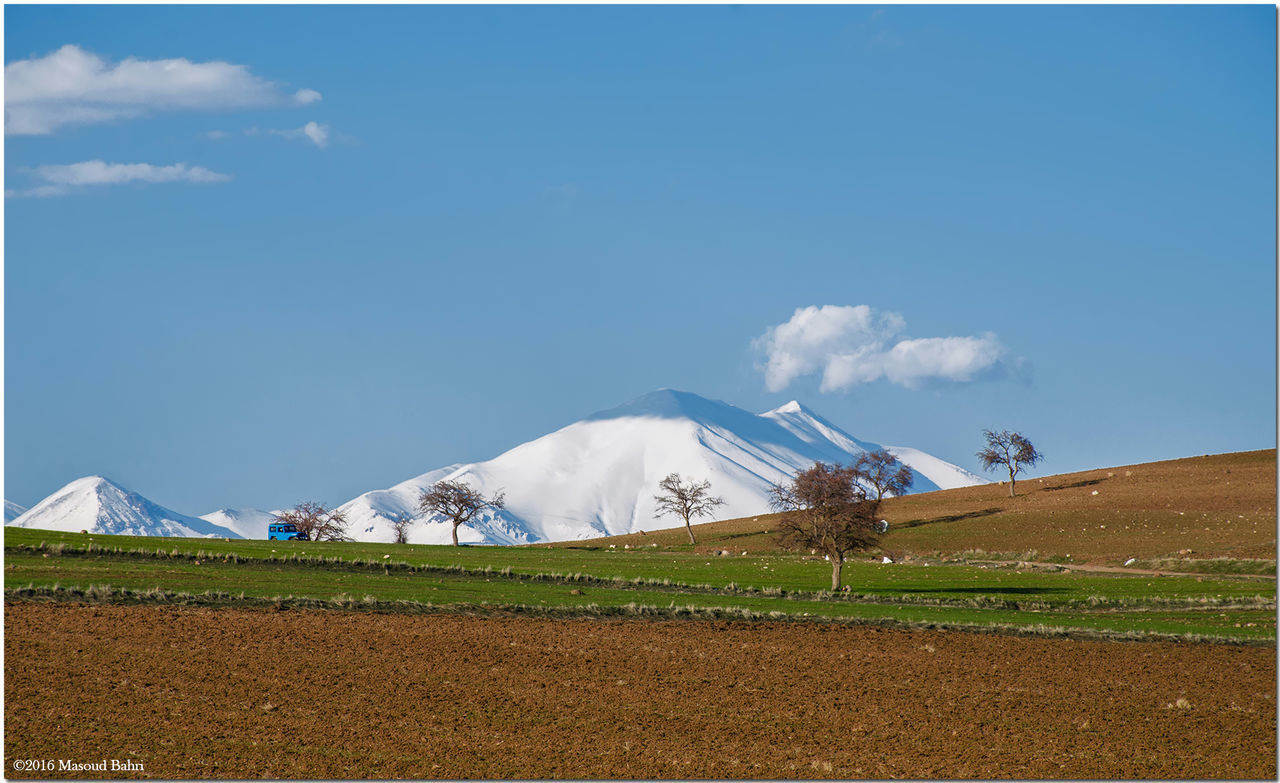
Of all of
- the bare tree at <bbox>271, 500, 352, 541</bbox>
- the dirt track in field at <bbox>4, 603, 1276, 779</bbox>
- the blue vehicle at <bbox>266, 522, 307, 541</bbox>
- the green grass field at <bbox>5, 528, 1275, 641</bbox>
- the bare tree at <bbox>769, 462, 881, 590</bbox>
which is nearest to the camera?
the dirt track in field at <bbox>4, 603, 1276, 779</bbox>

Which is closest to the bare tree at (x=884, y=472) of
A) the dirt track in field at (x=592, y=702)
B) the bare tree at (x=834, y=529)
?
the bare tree at (x=834, y=529)

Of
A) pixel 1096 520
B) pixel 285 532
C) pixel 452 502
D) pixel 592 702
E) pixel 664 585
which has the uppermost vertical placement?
pixel 452 502

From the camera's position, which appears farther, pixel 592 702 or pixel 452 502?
pixel 452 502

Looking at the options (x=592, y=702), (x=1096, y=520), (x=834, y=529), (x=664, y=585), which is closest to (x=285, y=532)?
(x=664, y=585)

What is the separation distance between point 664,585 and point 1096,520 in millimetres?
53396

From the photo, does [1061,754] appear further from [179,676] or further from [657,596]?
[657,596]

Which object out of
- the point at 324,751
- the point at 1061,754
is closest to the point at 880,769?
the point at 1061,754

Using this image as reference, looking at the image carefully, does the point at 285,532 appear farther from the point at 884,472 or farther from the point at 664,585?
the point at 884,472

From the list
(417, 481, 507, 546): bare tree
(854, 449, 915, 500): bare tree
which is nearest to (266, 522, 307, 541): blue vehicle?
(417, 481, 507, 546): bare tree

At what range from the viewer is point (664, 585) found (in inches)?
2184

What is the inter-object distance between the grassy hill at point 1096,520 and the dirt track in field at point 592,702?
46.2m

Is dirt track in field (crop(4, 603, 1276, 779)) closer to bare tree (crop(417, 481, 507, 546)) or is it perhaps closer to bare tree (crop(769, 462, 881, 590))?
bare tree (crop(769, 462, 881, 590))

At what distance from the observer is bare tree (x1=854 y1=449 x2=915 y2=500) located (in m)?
113

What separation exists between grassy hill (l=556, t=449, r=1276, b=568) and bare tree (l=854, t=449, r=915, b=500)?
281cm
